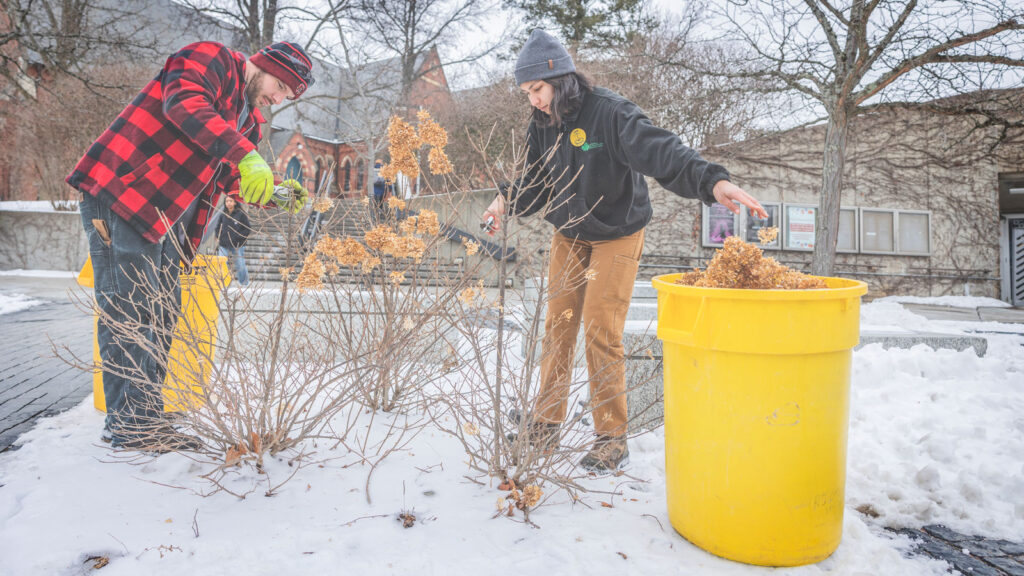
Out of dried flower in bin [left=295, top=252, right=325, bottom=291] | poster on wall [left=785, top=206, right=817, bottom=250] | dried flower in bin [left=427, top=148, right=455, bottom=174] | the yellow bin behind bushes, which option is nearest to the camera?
the yellow bin behind bushes

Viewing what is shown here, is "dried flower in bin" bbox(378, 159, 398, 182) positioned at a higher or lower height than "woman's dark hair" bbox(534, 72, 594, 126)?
lower

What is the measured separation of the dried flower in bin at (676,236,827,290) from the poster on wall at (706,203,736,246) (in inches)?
491

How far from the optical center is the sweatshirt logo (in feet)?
7.97

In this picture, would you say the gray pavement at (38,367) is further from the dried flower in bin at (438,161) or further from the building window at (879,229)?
the building window at (879,229)

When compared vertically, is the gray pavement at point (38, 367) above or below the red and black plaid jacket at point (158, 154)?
below

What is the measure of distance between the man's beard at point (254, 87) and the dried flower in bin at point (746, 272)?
2.00 meters

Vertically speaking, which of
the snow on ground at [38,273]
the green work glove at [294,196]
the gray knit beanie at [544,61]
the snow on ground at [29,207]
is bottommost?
the snow on ground at [38,273]

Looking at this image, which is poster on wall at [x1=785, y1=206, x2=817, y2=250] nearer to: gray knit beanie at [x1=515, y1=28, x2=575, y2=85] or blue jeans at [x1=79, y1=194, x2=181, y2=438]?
gray knit beanie at [x1=515, y1=28, x2=575, y2=85]

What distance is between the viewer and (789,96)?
748 cm

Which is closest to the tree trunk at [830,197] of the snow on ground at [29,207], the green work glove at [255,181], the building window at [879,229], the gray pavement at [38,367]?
the green work glove at [255,181]

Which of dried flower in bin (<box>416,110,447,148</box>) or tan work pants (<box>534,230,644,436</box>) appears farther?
tan work pants (<box>534,230,644,436</box>)

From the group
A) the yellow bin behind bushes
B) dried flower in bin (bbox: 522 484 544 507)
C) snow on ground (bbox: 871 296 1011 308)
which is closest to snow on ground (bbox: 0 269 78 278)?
dried flower in bin (bbox: 522 484 544 507)

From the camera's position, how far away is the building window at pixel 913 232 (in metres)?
14.4

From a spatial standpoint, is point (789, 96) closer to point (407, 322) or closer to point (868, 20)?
point (868, 20)
